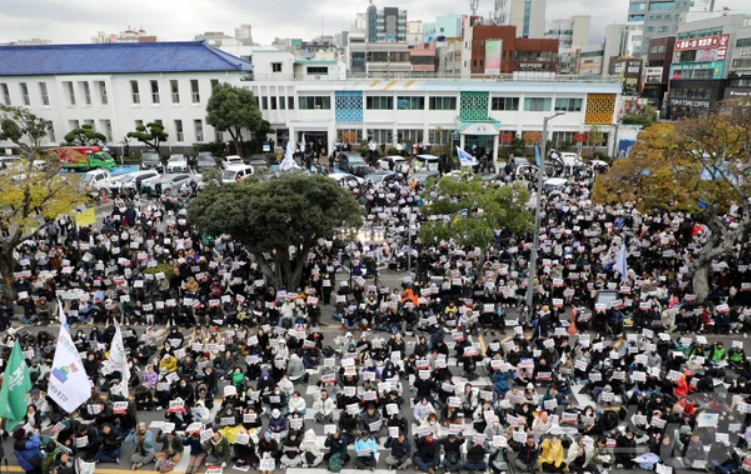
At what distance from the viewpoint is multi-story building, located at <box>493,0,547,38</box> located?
4690 inches

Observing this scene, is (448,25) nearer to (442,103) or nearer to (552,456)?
(442,103)

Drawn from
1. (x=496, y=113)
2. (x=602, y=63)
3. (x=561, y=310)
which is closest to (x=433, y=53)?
(x=602, y=63)

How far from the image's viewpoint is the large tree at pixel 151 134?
4597cm

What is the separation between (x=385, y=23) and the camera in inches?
6181

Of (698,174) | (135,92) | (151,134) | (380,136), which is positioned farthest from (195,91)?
(698,174)

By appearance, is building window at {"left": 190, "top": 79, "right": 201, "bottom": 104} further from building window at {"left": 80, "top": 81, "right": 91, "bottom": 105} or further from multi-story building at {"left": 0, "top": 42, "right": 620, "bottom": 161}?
building window at {"left": 80, "top": 81, "right": 91, "bottom": 105}

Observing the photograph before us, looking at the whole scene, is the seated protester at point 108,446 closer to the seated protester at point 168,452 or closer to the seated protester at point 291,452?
the seated protester at point 168,452

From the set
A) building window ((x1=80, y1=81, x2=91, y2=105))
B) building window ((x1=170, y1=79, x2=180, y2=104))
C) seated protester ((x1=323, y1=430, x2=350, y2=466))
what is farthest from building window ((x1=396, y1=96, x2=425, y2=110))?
seated protester ((x1=323, y1=430, x2=350, y2=466))

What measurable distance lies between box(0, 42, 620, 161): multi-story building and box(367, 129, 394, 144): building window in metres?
0.09

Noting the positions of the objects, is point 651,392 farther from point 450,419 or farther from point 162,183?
point 162,183

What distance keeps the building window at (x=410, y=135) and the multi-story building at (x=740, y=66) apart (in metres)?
38.7

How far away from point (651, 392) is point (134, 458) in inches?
467

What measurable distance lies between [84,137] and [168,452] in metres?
42.5

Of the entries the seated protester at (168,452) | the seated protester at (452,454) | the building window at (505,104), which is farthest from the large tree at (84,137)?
the seated protester at (452,454)
